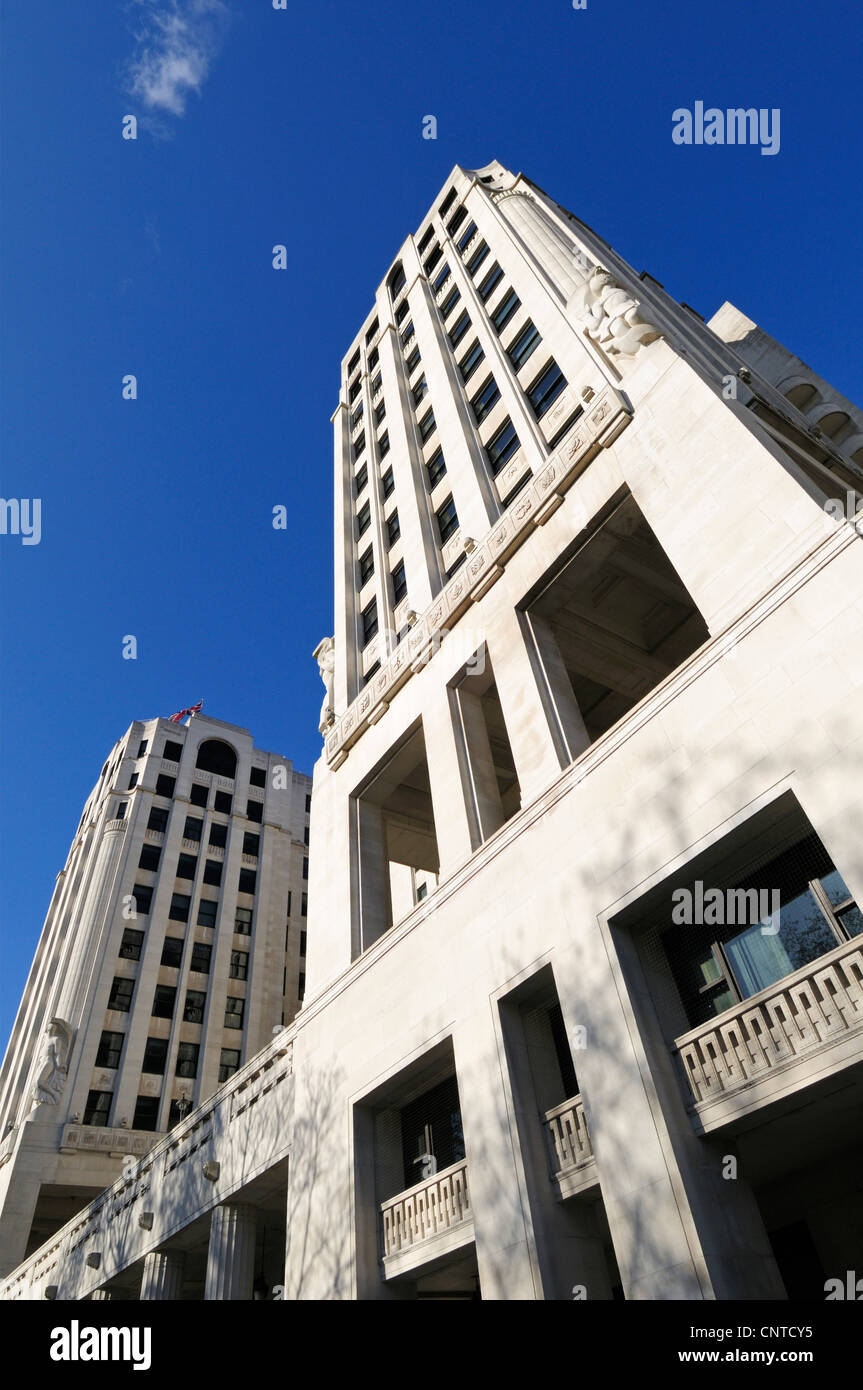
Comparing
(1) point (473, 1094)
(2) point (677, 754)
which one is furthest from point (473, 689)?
(1) point (473, 1094)

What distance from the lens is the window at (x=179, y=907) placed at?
52.9 m

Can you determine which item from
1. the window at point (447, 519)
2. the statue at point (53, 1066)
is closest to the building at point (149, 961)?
the statue at point (53, 1066)

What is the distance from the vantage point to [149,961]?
49.1 m

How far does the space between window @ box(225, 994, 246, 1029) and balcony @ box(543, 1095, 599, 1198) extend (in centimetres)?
4000

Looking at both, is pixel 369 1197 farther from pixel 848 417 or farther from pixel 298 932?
pixel 298 932

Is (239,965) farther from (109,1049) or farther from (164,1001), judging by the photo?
(109,1049)

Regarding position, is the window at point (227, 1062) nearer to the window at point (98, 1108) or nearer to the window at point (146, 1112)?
the window at point (146, 1112)

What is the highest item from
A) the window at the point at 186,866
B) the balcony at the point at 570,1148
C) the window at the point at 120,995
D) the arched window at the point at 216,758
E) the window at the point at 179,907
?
the arched window at the point at 216,758

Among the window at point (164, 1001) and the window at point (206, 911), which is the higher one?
the window at point (206, 911)

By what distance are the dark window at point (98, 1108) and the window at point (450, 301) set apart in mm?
41205

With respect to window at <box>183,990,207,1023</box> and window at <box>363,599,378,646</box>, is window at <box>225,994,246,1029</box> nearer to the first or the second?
window at <box>183,990,207,1023</box>

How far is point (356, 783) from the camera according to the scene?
24609 millimetres

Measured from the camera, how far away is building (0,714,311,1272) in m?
40.2
